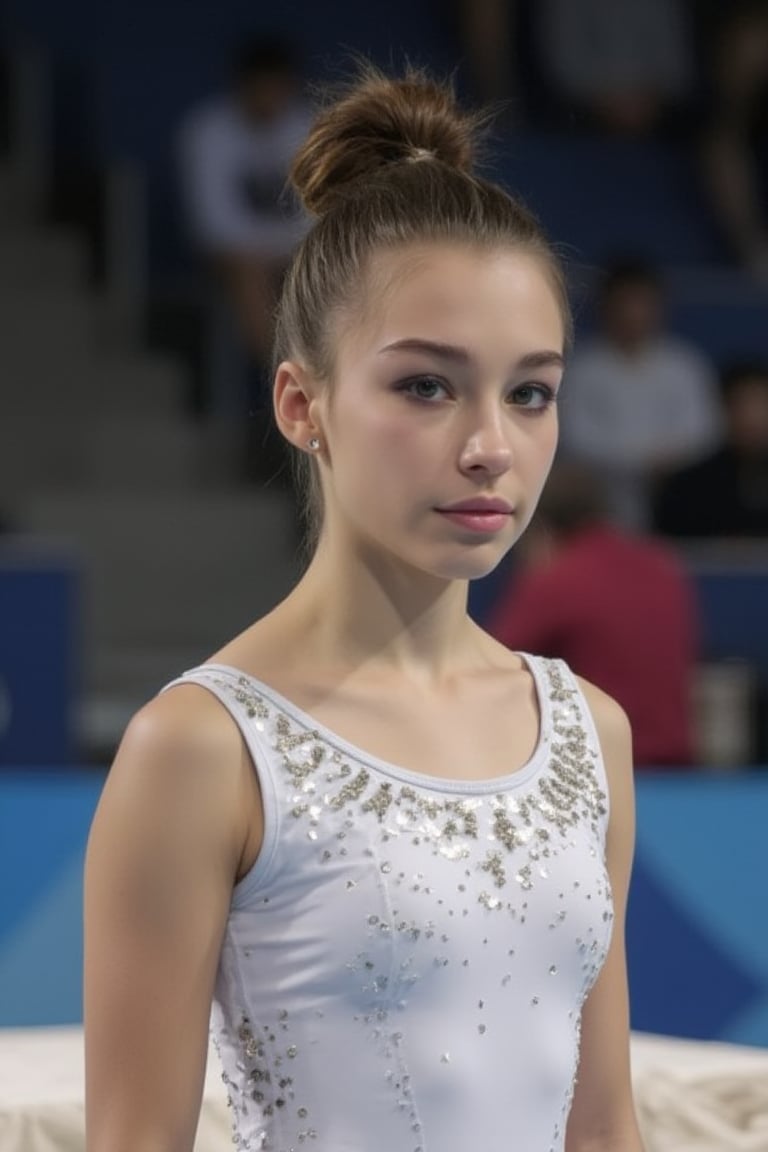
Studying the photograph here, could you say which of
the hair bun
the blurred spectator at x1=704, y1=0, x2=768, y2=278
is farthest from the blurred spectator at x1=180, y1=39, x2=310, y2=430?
the hair bun

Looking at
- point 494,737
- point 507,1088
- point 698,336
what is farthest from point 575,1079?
point 698,336

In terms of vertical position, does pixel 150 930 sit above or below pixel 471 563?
below

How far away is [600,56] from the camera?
7.50 meters

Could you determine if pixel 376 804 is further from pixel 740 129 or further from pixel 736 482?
pixel 740 129

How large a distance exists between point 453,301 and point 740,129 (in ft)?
21.0

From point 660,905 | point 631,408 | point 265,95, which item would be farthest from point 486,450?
point 265,95

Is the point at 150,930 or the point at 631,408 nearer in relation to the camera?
the point at 150,930

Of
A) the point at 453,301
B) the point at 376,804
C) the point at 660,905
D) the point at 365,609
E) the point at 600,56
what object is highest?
the point at 600,56

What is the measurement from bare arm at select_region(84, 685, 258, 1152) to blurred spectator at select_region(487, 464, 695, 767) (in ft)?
10.7

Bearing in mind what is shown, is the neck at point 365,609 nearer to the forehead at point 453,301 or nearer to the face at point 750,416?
the forehead at point 453,301

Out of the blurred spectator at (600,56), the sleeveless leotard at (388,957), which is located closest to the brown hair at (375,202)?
the sleeveless leotard at (388,957)

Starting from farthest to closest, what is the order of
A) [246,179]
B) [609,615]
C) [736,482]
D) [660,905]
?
[246,179], [736,482], [609,615], [660,905]

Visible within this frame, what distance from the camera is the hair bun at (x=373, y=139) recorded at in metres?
1.67

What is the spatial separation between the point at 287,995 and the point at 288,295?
0.53 meters
